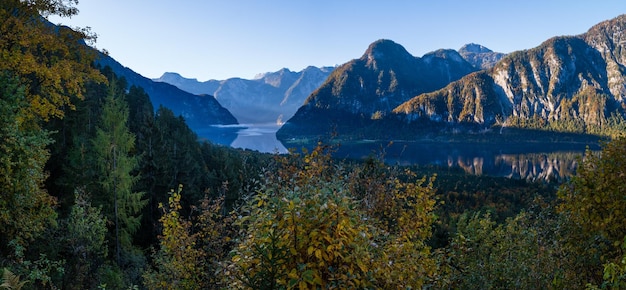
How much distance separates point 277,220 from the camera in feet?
15.5

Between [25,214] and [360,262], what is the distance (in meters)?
12.8

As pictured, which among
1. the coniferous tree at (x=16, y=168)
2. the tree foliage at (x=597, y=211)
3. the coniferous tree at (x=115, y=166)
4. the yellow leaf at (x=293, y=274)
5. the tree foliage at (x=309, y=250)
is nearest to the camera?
the yellow leaf at (x=293, y=274)

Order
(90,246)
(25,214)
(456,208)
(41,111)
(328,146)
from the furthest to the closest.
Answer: (456,208) < (90,246) < (41,111) < (25,214) < (328,146)

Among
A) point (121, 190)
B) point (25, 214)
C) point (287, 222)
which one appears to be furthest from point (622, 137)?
point (121, 190)

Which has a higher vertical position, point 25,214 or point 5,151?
point 5,151

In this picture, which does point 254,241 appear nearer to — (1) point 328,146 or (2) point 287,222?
(2) point 287,222

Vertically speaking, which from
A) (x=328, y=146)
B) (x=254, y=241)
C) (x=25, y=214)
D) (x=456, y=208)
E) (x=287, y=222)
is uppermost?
(x=328, y=146)

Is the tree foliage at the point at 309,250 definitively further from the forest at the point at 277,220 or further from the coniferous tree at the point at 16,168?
the coniferous tree at the point at 16,168

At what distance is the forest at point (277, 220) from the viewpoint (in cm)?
459

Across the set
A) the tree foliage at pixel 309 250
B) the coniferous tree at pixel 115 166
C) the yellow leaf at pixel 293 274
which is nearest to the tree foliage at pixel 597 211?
the tree foliage at pixel 309 250

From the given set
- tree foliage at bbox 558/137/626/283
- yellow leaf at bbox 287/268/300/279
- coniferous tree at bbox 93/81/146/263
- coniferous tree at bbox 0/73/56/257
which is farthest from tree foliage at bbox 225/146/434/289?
coniferous tree at bbox 93/81/146/263

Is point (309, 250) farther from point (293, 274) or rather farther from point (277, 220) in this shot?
point (277, 220)

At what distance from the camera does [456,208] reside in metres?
79.1

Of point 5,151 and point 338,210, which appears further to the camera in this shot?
point 5,151
